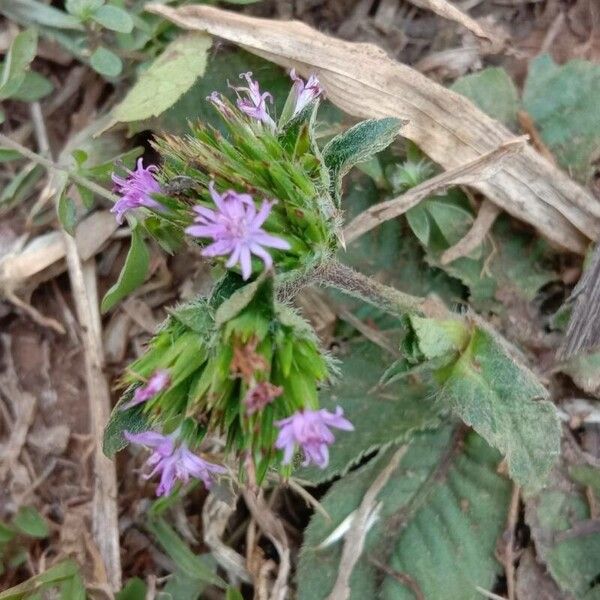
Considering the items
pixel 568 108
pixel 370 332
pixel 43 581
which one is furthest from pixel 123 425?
pixel 568 108

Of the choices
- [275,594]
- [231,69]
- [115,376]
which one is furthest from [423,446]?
[231,69]

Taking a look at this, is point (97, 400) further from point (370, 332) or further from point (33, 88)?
point (33, 88)

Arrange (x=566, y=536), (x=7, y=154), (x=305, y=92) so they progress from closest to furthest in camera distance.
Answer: (x=305, y=92) < (x=566, y=536) < (x=7, y=154)

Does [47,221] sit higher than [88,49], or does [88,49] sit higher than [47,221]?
[88,49]

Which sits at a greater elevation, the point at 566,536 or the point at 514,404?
the point at 514,404

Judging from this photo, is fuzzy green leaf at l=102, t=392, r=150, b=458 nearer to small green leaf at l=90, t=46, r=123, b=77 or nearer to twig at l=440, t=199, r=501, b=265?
twig at l=440, t=199, r=501, b=265

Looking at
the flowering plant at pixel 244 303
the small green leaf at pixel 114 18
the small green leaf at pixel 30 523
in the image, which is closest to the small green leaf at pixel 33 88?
the small green leaf at pixel 114 18

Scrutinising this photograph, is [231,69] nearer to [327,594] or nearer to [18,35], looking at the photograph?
[18,35]

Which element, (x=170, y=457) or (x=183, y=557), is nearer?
(x=170, y=457)
